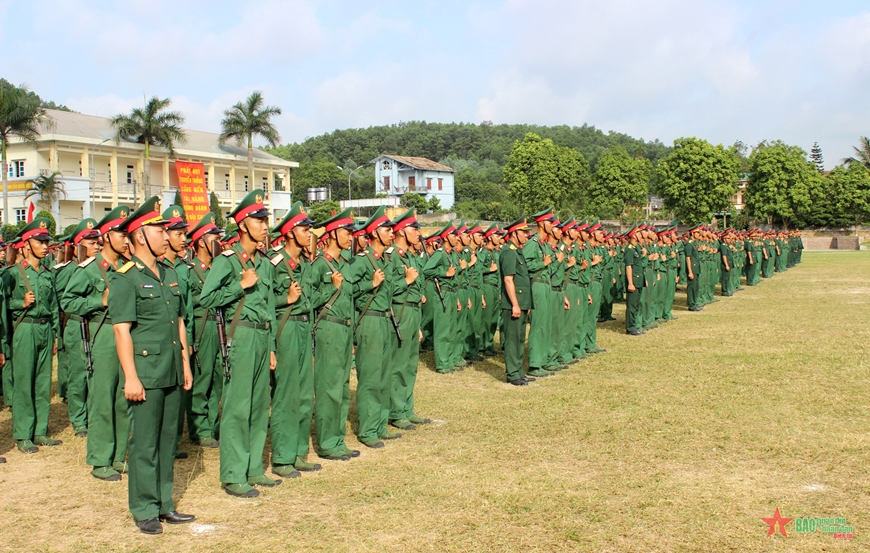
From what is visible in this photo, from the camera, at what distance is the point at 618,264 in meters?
17.5

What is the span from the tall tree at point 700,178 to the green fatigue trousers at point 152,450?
54.4 meters

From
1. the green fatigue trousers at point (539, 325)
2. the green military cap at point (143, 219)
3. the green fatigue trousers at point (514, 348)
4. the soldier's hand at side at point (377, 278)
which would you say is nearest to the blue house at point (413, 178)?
the green fatigue trousers at point (539, 325)

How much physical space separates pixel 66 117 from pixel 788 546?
52550 mm

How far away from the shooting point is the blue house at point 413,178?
3428 inches

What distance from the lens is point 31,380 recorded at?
7.40m

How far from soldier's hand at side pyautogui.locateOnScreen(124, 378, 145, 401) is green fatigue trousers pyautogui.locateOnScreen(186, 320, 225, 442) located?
2644 millimetres

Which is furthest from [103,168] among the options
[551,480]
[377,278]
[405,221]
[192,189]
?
[551,480]

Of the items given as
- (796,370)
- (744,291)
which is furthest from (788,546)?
Result: (744,291)

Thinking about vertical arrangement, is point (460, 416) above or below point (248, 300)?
below

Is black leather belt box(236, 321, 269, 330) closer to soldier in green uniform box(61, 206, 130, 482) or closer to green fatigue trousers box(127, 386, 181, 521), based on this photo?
green fatigue trousers box(127, 386, 181, 521)

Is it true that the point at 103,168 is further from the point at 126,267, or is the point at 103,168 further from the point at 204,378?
the point at 126,267

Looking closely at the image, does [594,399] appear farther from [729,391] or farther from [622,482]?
[622,482]

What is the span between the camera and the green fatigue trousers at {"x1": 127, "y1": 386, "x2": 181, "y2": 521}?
5.00 metres

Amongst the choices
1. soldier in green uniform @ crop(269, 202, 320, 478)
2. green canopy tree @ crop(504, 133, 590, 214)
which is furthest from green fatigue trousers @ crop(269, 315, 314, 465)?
green canopy tree @ crop(504, 133, 590, 214)
